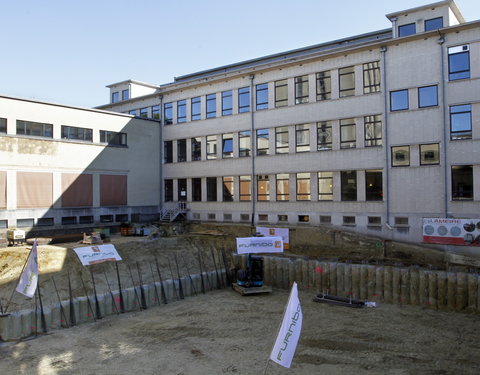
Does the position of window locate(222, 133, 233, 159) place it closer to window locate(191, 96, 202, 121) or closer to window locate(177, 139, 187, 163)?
window locate(191, 96, 202, 121)

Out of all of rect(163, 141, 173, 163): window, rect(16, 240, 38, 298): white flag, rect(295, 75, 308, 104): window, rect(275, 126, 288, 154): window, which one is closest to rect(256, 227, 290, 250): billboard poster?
rect(275, 126, 288, 154): window

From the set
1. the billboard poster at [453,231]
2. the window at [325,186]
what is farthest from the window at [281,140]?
the billboard poster at [453,231]

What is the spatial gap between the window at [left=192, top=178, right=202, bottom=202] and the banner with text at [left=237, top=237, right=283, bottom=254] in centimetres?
1848

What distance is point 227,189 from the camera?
121 feet

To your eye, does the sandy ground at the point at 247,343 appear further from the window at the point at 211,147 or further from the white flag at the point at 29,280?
the window at the point at 211,147

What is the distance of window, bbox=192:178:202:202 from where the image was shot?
3916cm

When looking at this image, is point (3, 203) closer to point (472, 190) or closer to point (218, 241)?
point (218, 241)

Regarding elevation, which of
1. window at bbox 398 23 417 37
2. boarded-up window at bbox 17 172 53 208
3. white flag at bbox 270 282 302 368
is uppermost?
window at bbox 398 23 417 37

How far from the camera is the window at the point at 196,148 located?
39.0m

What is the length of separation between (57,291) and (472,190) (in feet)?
80.5

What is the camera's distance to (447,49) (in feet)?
88.1

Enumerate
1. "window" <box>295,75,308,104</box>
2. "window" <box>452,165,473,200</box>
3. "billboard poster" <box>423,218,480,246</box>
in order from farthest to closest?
"window" <box>295,75,308,104</box> < "window" <box>452,165,473,200</box> < "billboard poster" <box>423,218,480,246</box>

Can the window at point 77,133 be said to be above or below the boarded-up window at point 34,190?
above

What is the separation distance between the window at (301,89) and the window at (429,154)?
972 centimetres
